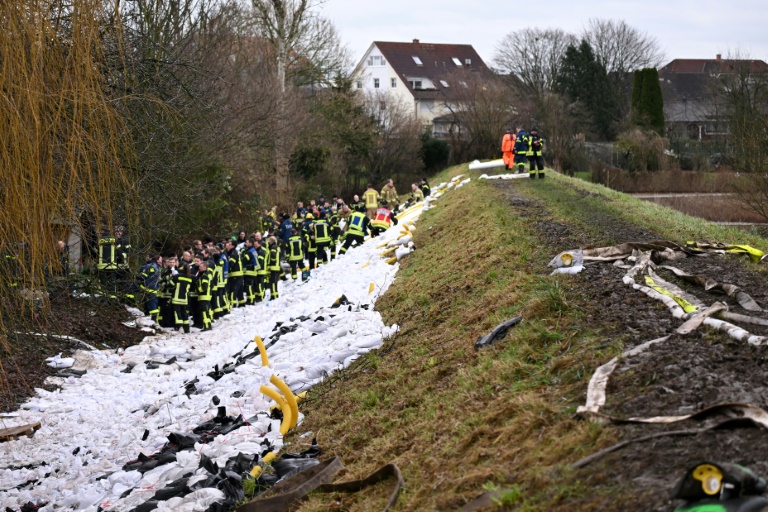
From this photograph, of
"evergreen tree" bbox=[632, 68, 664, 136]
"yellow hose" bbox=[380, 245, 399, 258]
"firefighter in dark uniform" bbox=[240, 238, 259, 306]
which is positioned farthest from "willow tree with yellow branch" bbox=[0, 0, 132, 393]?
"evergreen tree" bbox=[632, 68, 664, 136]

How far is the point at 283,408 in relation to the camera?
9.80 meters

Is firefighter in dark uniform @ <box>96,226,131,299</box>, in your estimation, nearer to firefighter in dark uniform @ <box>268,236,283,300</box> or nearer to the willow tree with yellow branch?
the willow tree with yellow branch

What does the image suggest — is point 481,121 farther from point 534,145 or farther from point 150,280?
point 150,280

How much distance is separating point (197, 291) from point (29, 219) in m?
14.3

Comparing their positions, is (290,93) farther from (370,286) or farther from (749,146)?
(370,286)

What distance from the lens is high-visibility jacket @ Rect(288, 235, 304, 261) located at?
25.9 meters

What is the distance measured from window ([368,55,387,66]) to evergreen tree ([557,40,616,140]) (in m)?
18.8

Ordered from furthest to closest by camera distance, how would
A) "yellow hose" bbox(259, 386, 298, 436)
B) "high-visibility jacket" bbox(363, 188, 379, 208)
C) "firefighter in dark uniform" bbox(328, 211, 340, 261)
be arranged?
"high-visibility jacket" bbox(363, 188, 379, 208), "firefighter in dark uniform" bbox(328, 211, 340, 261), "yellow hose" bbox(259, 386, 298, 436)

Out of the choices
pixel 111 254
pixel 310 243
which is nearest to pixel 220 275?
pixel 310 243

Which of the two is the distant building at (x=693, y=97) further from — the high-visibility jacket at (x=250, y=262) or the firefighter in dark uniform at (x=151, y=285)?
the firefighter in dark uniform at (x=151, y=285)

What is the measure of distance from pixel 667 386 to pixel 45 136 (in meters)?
4.99

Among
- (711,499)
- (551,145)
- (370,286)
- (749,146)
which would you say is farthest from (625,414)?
(551,145)

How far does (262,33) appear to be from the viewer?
43.3m

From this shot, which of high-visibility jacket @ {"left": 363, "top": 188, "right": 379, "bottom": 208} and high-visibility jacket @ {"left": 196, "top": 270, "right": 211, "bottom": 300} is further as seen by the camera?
high-visibility jacket @ {"left": 363, "top": 188, "right": 379, "bottom": 208}
